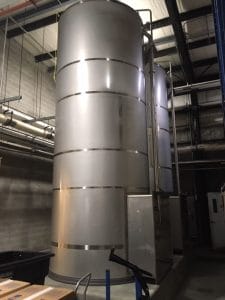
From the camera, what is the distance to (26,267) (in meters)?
2.15

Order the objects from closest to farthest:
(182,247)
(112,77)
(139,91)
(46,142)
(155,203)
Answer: (155,203)
(112,77)
(139,91)
(182,247)
(46,142)

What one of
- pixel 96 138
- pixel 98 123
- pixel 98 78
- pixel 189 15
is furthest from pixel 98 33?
pixel 189 15

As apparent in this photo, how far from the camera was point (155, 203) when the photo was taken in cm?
299

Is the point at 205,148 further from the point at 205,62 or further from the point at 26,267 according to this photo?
the point at 26,267

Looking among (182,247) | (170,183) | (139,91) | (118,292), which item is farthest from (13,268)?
(170,183)

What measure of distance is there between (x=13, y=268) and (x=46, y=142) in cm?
345

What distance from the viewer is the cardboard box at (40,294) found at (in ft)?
5.11

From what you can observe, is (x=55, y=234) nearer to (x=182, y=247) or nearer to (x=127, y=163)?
(x=127, y=163)

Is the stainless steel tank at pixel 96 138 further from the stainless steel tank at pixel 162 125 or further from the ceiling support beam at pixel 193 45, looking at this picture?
the ceiling support beam at pixel 193 45

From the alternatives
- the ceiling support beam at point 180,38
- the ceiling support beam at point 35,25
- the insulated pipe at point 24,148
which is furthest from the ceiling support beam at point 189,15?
the insulated pipe at point 24,148

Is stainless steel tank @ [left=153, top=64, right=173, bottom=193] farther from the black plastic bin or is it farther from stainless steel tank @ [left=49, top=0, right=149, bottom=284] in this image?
the black plastic bin

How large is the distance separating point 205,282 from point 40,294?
3276 mm

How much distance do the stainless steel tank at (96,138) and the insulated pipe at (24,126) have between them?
4.12ft

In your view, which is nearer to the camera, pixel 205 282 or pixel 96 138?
pixel 96 138
